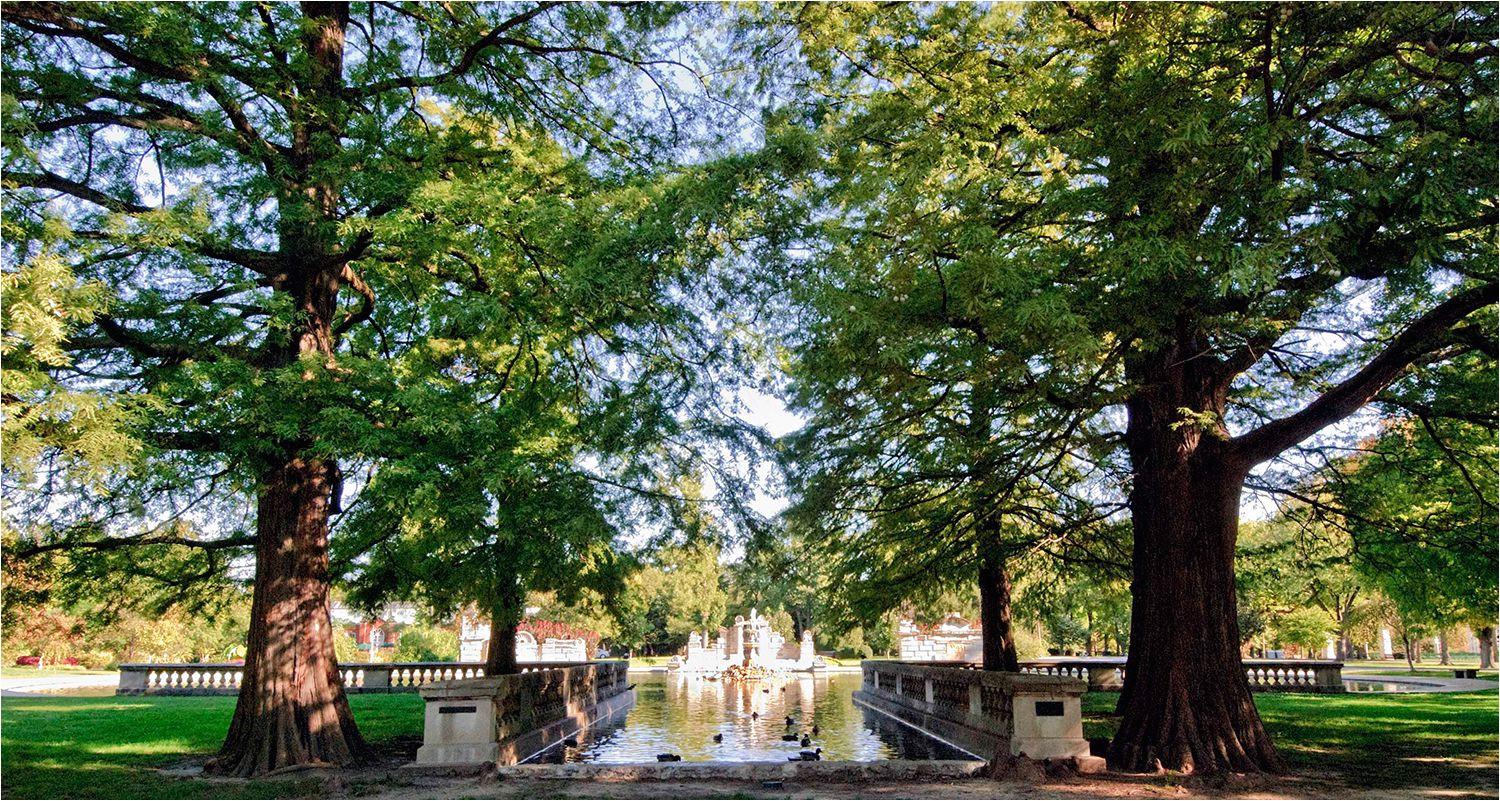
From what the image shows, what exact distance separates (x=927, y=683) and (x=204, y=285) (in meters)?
15.1

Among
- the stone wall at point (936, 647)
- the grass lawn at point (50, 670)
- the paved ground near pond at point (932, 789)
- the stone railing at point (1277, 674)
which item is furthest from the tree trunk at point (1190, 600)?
the grass lawn at point (50, 670)

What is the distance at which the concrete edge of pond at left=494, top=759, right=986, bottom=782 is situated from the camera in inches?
440

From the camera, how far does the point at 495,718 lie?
40.1 ft

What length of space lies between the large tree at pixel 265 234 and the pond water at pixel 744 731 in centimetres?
490

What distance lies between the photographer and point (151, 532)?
12367mm

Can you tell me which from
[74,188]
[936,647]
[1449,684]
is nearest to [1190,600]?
[74,188]

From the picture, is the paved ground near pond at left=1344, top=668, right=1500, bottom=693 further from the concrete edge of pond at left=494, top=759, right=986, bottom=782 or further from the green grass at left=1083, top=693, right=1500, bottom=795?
the concrete edge of pond at left=494, top=759, right=986, bottom=782

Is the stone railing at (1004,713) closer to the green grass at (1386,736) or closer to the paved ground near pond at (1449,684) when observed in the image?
the green grass at (1386,736)

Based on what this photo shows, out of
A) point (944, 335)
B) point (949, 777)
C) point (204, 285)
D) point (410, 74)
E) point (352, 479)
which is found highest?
point (410, 74)

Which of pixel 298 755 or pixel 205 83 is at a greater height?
pixel 205 83

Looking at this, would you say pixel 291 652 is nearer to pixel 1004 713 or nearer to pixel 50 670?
pixel 1004 713

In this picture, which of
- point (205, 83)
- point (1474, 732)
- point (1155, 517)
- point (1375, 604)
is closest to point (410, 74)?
point (205, 83)

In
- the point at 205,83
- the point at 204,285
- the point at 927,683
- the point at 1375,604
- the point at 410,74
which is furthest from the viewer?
the point at 1375,604

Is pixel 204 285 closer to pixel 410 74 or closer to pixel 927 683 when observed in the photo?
pixel 410 74
